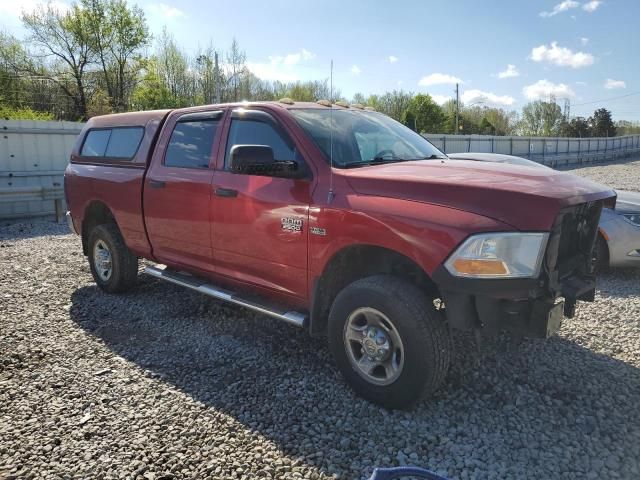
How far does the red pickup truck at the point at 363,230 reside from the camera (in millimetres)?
2797

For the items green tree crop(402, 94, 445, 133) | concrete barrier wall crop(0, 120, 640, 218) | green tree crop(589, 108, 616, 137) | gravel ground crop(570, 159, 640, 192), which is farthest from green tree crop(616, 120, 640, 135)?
concrete barrier wall crop(0, 120, 640, 218)

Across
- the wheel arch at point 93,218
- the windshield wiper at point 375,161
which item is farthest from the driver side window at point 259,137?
the wheel arch at point 93,218

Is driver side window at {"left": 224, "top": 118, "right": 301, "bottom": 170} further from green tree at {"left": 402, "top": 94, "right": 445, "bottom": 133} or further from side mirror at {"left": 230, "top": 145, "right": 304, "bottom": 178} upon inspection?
green tree at {"left": 402, "top": 94, "right": 445, "bottom": 133}

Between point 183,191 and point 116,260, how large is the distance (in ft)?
5.28

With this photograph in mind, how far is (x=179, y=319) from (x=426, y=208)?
3001 mm

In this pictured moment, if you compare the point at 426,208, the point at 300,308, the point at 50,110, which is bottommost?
the point at 300,308

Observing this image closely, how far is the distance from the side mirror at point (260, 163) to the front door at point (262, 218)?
6 centimetres

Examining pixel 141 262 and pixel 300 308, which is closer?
pixel 300 308

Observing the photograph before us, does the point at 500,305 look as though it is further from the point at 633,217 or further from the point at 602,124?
the point at 602,124

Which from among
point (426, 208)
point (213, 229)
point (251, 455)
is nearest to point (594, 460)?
point (426, 208)

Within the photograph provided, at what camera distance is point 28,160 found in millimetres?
12688

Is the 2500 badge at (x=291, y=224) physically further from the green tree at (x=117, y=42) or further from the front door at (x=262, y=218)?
the green tree at (x=117, y=42)

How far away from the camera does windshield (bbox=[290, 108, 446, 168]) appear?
3.71 metres

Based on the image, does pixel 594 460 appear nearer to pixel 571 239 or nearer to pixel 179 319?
pixel 571 239
